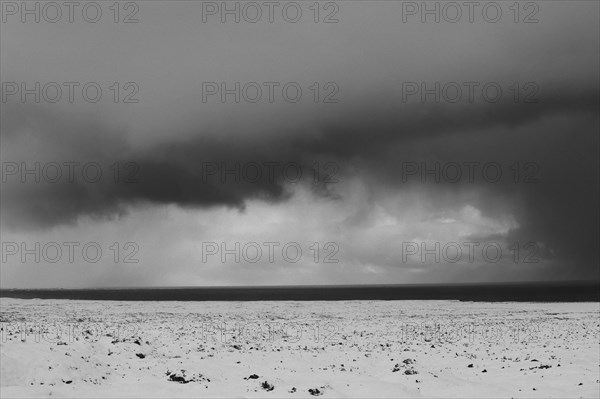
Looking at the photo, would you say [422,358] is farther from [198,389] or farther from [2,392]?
[2,392]

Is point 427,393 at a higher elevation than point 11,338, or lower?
lower

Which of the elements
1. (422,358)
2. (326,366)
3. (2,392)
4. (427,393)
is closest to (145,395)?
(2,392)

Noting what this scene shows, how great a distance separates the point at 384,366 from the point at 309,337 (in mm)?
9497

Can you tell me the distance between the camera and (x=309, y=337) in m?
30.7

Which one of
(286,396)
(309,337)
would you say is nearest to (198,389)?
(286,396)

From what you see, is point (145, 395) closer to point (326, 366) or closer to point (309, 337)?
point (326, 366)

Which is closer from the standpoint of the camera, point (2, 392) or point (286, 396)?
point (2, 392)

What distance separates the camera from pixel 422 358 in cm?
2383

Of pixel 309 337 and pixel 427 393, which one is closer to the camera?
pixel 427 393

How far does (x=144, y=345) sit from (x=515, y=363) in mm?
18816

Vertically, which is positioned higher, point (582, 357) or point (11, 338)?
point (11, 338)

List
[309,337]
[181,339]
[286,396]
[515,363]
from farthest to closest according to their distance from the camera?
[309,337], [181,339], [515,363], [286,396]

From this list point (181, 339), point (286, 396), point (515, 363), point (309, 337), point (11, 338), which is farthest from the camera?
point (309, 337)

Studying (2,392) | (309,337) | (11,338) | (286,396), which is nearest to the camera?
(2,392)
